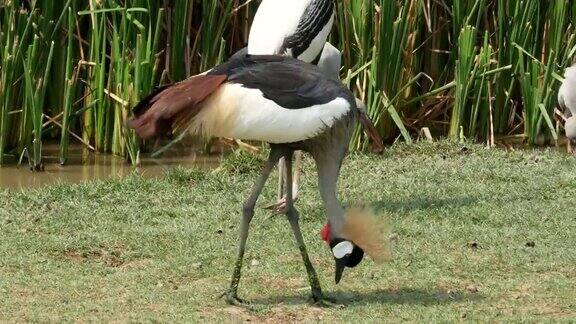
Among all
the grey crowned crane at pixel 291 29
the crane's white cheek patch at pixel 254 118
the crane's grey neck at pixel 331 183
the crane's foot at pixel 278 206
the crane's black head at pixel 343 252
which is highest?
the grey crowned crane at pixel 291 29

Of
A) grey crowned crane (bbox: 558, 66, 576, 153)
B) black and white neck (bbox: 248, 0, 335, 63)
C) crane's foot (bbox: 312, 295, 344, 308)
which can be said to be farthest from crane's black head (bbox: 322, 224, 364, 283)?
grey crowned crane (bbox: 558, 66, 576, 153)

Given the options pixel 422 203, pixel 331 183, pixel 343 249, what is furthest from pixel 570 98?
pixel 343 249

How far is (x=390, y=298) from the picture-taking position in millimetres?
5945

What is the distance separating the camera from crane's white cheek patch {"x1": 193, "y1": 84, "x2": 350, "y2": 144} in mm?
5500

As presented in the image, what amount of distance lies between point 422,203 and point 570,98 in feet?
8.02

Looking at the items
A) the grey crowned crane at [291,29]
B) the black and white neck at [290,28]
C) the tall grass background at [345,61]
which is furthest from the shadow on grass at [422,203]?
the tall grass background at [345,61]

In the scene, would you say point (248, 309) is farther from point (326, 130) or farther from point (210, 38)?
point (210, 38)

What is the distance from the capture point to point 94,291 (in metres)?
6.00

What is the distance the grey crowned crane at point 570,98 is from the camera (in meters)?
9.69

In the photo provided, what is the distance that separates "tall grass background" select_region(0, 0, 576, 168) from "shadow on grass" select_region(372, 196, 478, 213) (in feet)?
5.43

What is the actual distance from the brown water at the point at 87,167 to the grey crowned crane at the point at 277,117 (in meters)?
3.28

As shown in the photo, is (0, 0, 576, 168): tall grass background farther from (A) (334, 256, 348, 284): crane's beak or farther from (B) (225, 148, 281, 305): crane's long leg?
(A) (334, 256, 348, 284): crane's beak

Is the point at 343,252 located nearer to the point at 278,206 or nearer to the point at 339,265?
the point at 339,265

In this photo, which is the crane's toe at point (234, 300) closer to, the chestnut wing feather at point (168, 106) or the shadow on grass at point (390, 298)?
the shadow on grass at point (390, 298)
